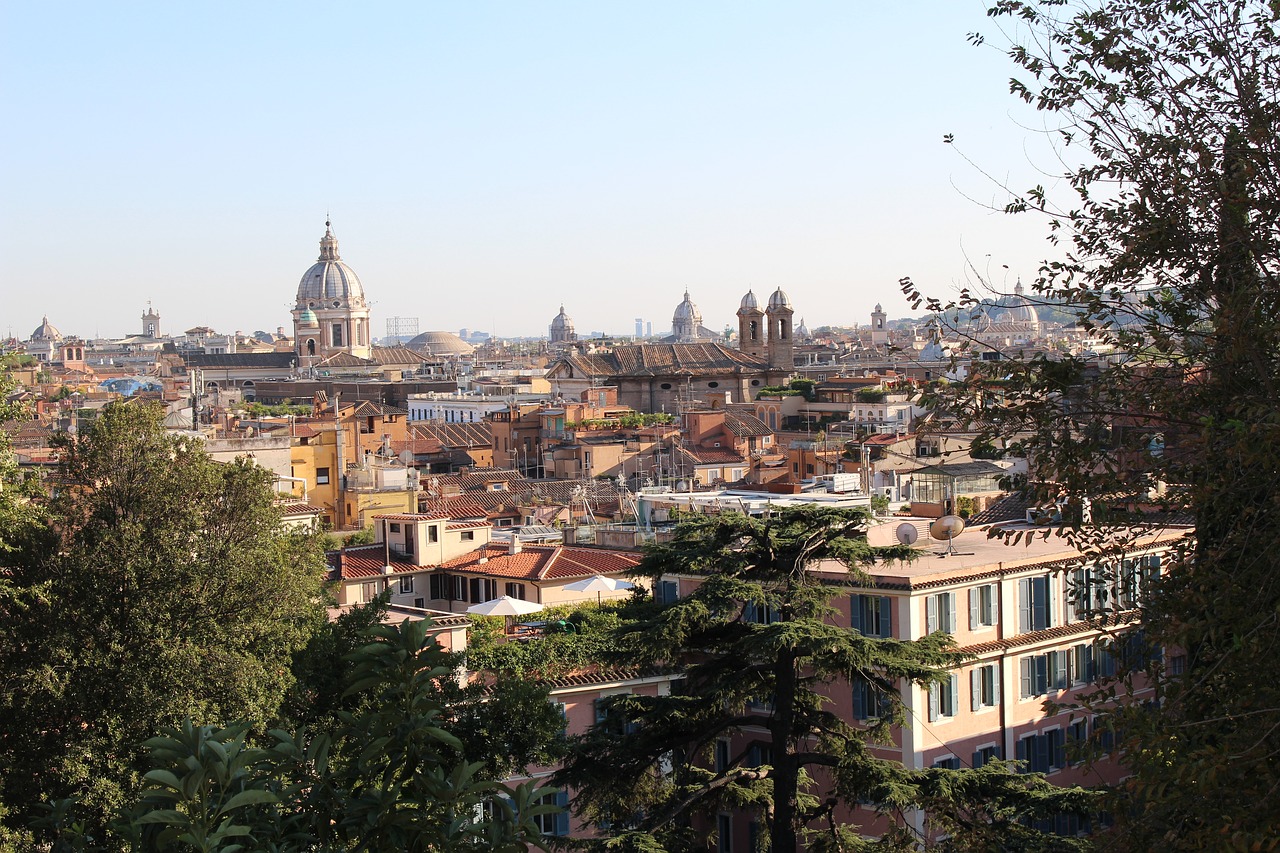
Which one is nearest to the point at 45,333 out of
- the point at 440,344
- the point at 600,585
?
the point at 440,344

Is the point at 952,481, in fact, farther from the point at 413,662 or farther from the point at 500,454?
the point at 500,454

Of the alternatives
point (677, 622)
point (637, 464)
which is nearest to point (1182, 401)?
point (677, 622)

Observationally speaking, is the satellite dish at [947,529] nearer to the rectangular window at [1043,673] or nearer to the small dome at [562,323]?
the rectangular window at [1043,673]

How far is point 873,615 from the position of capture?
1342 centimetres

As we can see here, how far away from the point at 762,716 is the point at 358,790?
552 cm

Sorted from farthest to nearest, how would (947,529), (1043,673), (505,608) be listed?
(505,608), (947,529), (1043,673)

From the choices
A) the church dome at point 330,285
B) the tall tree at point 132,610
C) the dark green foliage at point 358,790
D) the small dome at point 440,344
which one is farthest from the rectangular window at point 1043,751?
the small dome at point 440,344

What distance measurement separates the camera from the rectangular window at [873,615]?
1333 cm

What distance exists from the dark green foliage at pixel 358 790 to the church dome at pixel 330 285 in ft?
414

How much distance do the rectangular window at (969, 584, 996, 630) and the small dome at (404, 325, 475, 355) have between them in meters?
160

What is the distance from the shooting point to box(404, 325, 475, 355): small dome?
17584 centimetres

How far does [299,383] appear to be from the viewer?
91.7m

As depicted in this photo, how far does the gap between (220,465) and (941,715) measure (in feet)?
20.3

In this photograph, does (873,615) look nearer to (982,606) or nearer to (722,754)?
(982,606)
